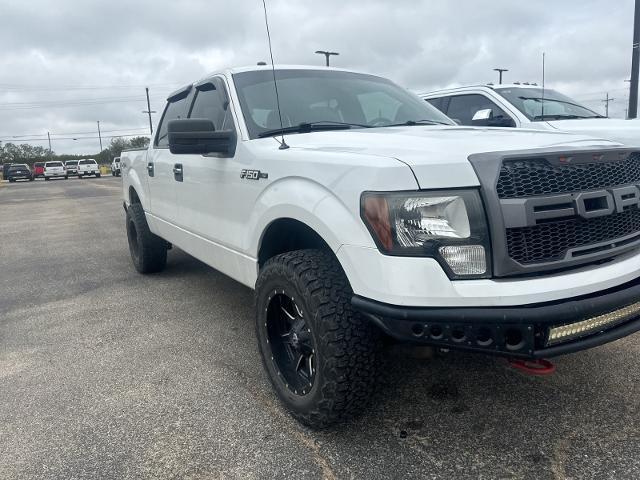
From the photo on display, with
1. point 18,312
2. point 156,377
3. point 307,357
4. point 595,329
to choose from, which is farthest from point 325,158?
point 18,312

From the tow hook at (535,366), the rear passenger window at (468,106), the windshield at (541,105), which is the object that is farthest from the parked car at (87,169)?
the tow hook at (535,366)

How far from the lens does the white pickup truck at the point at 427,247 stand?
2029 mm

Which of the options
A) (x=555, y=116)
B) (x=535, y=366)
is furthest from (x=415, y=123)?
(x=555, y=116)

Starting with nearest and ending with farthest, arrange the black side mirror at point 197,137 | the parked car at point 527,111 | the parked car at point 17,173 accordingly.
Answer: the black side mirror at point 197,137
the parked car at point 527,111
the parked car at point 17,173

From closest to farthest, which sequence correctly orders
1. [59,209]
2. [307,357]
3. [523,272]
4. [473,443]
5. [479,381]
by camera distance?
A: [523,272] → [473,443] → [307,357] → [479,381] → [59,209]

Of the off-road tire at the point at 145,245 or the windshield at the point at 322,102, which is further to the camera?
the off-road tire at the point at 145,245

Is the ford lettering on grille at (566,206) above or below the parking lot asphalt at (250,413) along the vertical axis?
above

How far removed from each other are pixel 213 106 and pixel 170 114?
4.56 ft

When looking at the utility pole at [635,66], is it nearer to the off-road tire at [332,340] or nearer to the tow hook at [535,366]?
the tow hook at [535,366]

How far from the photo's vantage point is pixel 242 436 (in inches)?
102

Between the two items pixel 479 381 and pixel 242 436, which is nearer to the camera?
pixel 242 436

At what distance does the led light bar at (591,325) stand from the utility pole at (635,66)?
320 inches

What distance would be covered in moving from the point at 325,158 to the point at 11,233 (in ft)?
31.1

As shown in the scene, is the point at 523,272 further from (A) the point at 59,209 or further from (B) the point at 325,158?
(A) the point at 59,209
